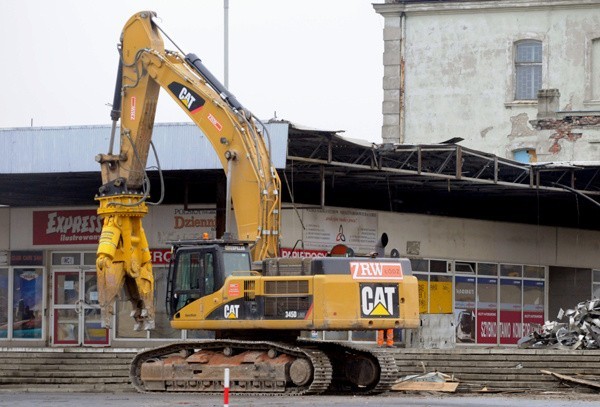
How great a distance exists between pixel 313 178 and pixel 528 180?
6.99 m

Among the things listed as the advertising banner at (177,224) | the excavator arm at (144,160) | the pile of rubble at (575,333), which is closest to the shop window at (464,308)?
the pile of rubble at (575,333)

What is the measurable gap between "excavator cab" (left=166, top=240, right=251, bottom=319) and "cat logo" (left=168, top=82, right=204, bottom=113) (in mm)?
2796

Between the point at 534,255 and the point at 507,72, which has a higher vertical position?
the point at 507,72

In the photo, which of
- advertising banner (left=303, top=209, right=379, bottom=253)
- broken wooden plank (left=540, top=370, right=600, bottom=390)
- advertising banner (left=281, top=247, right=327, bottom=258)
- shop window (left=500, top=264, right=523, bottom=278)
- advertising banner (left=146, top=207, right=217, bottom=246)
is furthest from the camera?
shop window (left=500, top=264, right=523, bottom=278)

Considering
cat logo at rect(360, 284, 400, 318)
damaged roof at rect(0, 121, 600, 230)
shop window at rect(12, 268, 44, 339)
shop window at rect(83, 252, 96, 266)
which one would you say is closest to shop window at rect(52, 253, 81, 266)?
shop window at rect(83, 252, 96, 266)

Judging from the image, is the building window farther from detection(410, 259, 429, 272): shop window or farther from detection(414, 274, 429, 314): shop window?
detection(414, 274, 429, 314): shop window

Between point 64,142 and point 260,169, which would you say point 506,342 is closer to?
point 64,142

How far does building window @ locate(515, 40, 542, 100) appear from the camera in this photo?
2098 inches

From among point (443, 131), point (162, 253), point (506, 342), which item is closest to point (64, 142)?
point (162, 253)

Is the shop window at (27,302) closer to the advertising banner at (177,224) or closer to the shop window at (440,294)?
the advertising banner at (177,224)

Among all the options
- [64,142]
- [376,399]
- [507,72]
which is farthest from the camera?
[507,72]

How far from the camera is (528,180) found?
43312 millimetres

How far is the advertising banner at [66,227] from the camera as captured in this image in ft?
134

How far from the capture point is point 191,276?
27844 millimetres
